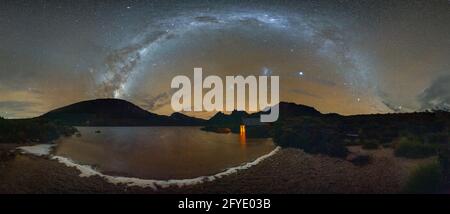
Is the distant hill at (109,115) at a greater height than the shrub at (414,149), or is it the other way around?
the distant hill at (109,115)

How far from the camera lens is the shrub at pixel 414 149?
7.32 metres

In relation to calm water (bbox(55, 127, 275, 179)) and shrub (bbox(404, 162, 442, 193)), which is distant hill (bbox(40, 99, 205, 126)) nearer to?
calm water (bbox(55, 127, 275, 179))

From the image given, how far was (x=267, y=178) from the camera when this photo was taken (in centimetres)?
699

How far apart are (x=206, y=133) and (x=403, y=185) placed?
15.0 feet

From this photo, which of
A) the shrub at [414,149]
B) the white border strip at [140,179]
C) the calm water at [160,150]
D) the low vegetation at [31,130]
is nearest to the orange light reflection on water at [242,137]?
the calm water at [160,150]

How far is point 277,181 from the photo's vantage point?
6.99m

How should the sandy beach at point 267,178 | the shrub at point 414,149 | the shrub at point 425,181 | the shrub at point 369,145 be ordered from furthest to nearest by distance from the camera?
the shrub at point 369,145 → the shrub at point 414,149 → the shrub at point 425,181 → the sandy beach at point 267,178

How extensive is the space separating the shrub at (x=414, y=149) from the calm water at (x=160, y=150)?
3.02 metres

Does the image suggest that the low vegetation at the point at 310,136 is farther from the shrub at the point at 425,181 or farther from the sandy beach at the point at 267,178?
the shrub at the point at 425,181

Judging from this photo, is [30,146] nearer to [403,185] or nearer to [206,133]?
[206,133]

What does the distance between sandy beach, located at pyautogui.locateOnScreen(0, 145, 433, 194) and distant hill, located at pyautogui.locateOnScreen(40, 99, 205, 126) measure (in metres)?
1.07

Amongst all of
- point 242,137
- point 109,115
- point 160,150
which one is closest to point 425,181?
point 242,137
